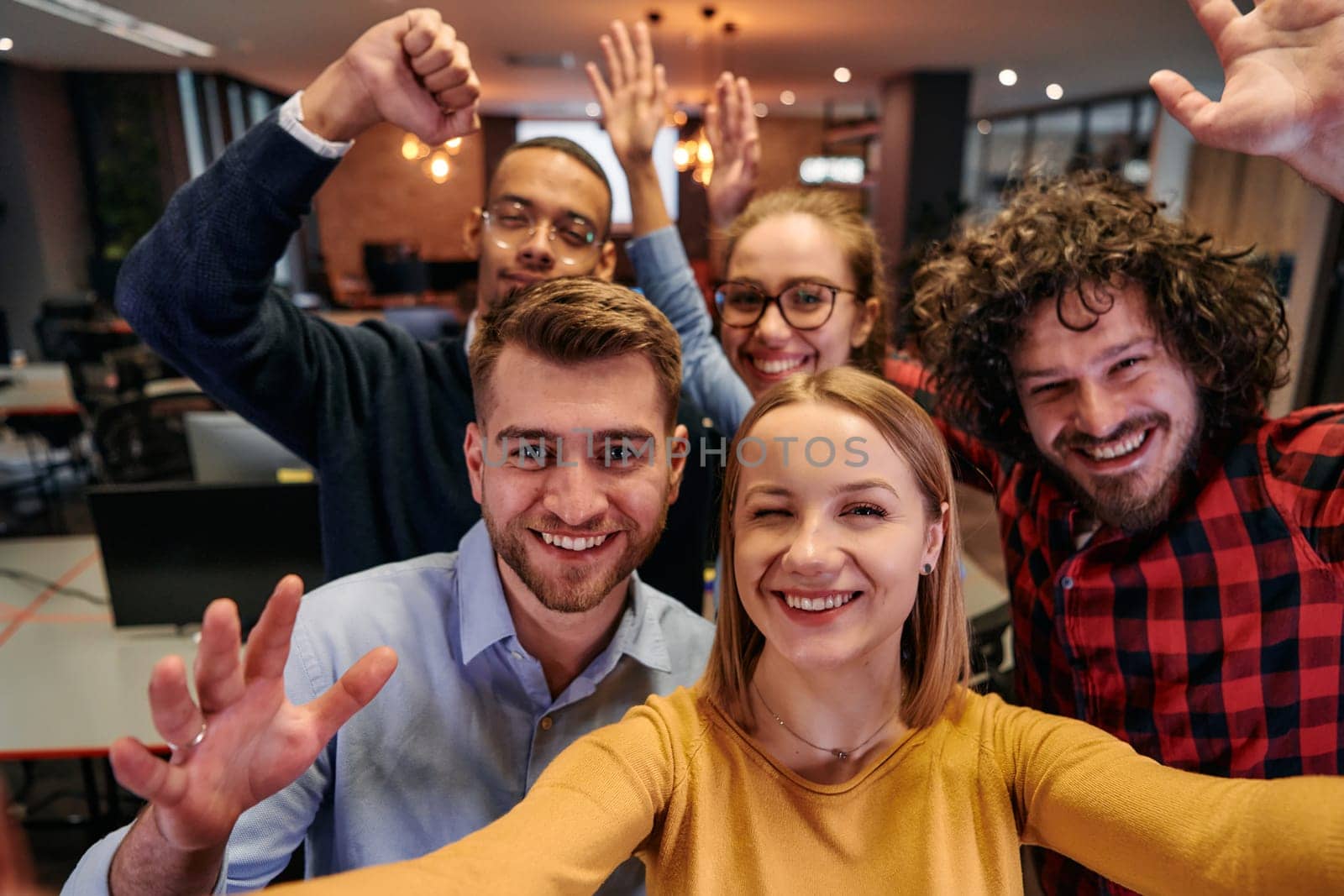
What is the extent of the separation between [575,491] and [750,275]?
2.94 feet

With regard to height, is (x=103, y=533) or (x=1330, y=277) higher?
(x=1330, y=277)

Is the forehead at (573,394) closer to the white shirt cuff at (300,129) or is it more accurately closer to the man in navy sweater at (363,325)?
the man in navy sweater at (363,325)

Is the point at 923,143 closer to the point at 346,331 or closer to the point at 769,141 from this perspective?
the point at 769,141

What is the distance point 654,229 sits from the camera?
2.08 m

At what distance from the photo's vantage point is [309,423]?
1.72m

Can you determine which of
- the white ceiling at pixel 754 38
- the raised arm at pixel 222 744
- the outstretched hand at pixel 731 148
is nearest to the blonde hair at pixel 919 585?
the raised arm at pixel 222 744

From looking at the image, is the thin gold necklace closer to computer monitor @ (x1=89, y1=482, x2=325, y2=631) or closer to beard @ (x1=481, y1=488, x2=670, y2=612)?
beard @ (x1=481, y1=488, x2=670, y2=612)

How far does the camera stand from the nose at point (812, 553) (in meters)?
1.04

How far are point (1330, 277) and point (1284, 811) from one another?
20.8 ft

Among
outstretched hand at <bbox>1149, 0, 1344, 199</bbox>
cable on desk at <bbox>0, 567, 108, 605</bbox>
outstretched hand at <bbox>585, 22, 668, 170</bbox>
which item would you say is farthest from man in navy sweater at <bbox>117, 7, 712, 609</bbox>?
cable on desk at <bbox>0, 567, 108, 605</bbox>

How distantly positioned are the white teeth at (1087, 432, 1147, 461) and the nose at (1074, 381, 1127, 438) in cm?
3

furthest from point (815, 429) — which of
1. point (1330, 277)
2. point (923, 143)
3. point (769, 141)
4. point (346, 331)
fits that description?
point (769, 141)

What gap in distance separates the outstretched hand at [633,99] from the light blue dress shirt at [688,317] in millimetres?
208

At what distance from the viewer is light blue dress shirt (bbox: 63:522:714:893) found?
122cm
